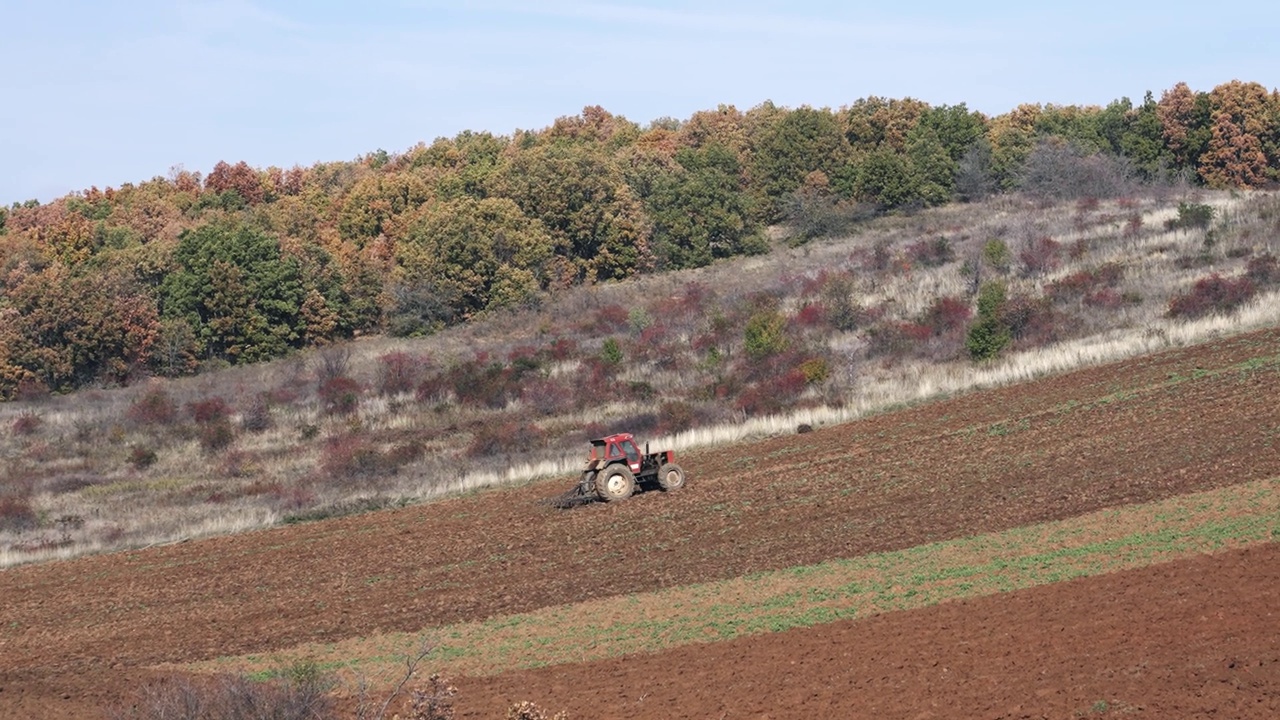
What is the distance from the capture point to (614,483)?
1282 inches

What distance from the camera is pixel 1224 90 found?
95.9 metres

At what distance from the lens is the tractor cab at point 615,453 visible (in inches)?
1293

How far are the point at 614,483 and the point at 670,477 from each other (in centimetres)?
132

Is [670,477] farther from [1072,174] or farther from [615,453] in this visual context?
[1072,174]

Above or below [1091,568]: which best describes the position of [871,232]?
above

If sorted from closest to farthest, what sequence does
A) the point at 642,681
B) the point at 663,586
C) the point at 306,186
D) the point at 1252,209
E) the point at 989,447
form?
the point at 642,681 < the point at 663,586 < the point at 989,447 < the point at 1252,209 < the point at 306,186

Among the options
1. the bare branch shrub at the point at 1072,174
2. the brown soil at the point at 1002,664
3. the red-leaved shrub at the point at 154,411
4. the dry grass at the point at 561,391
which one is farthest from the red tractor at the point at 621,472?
the bare branch shrub at the point at 1072,174

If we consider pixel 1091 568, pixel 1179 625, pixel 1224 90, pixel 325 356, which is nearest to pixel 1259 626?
pixel 1179 625

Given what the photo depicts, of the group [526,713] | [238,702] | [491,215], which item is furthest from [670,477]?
[491,215]

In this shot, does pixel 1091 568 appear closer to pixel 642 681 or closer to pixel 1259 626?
pixel 1259 626

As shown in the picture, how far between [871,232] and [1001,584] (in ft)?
200

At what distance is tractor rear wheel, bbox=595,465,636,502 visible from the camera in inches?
1275

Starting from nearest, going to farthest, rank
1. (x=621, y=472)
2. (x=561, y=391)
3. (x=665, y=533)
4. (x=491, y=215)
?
(x=665, y=533)
(x=621, y=472)
(x=561, y=391)
(x=491, y=215)

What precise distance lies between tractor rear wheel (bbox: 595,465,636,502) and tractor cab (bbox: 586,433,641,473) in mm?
258
